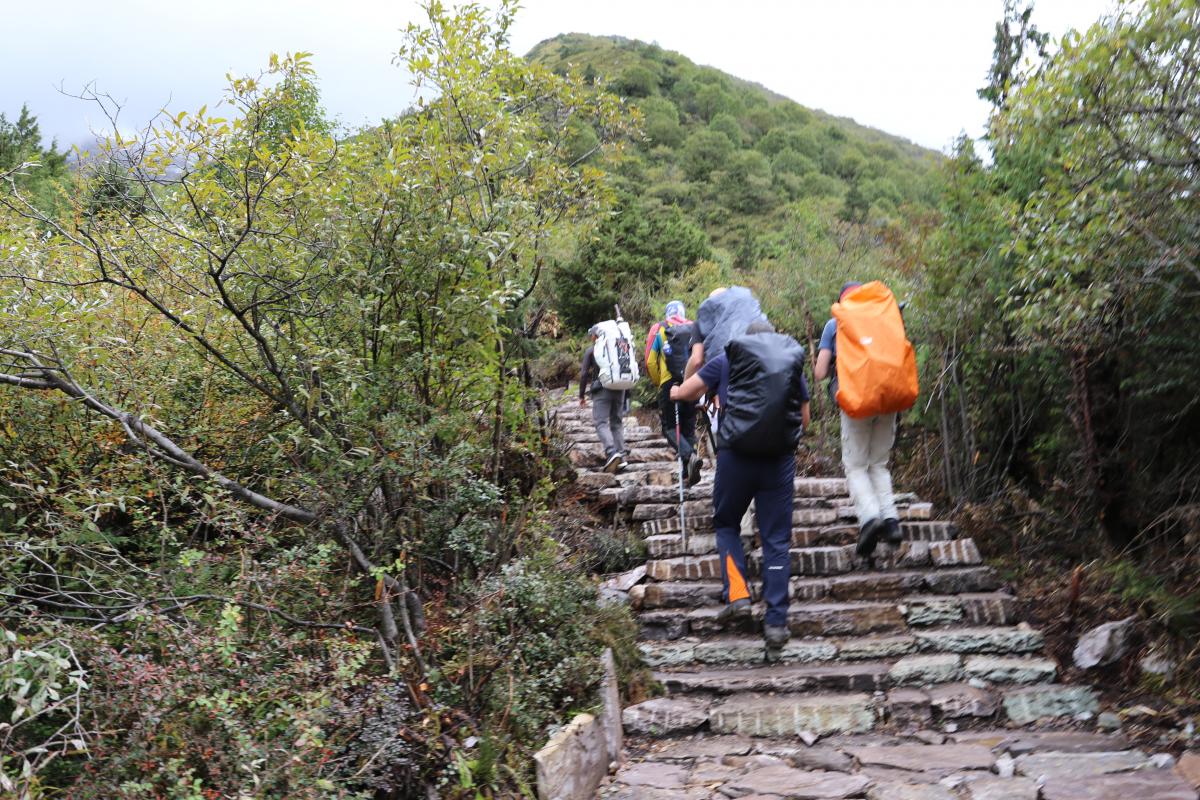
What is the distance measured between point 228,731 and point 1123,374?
5.75 metres

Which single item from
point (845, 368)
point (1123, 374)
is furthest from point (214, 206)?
point (1123, 374)

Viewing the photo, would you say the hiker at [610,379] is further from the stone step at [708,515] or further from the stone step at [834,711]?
the stone step at [834,711]

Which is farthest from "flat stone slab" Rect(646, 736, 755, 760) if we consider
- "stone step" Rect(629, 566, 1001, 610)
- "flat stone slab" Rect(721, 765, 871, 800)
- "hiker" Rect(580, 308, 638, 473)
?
"hiker" Rect(580, 308, 638, 473)

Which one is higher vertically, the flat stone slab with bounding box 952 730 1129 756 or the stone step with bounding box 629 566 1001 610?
the stone step with bounding box 629 566 1001 610

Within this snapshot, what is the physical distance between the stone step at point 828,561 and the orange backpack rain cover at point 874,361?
1.18 m

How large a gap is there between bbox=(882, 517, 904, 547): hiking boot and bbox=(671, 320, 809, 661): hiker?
970 mm

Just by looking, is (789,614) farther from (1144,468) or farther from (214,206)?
(214,206)

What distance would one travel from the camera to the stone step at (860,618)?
17.6ft

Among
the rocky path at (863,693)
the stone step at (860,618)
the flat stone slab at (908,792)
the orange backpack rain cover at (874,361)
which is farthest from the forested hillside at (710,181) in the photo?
the flat stone slab at (908,792)

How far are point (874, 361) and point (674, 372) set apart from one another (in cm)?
257

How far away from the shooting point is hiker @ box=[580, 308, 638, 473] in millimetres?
8164

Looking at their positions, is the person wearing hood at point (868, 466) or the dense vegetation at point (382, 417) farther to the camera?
Result: the person wearing hood at point (868, 466)

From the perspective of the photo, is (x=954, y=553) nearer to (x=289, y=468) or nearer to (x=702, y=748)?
(x=702, y=748)

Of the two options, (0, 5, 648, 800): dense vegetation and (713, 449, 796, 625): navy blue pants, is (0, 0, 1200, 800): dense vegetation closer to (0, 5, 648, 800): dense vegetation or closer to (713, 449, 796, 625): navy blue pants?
(0, 5, 648, 800): dense vegetation
